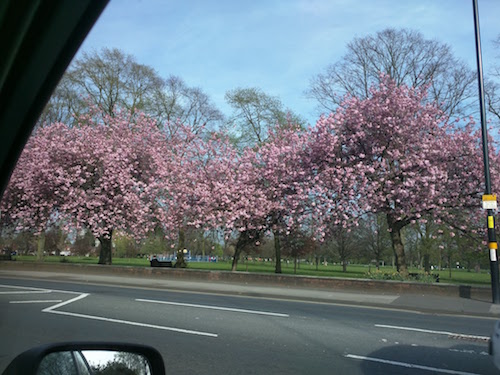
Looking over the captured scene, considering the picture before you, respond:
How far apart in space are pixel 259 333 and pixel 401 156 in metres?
13.2

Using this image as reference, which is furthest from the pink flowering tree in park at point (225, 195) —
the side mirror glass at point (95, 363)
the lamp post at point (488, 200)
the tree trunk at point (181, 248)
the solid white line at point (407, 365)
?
the side mirror glass at point (95, 363)

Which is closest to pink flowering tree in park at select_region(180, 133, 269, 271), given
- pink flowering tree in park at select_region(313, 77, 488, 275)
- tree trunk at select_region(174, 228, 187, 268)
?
tree trunk at select_region(174, 228, 187, 268)

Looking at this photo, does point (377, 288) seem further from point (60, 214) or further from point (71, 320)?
point (60, 214)

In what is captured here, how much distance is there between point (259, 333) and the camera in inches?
343

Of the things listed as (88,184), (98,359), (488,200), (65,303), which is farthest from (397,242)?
(98,359)

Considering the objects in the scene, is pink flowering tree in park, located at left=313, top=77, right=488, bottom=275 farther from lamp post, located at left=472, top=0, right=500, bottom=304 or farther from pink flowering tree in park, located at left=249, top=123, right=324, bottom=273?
lamp post, located at left=472, top=0, right=500, bottom=304

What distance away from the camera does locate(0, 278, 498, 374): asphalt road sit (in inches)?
260

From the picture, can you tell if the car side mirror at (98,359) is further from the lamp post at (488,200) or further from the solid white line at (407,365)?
the lamp post at (488,200)

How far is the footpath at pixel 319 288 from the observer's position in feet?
45.0

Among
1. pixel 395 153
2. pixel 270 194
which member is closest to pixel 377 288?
pixel 395 153

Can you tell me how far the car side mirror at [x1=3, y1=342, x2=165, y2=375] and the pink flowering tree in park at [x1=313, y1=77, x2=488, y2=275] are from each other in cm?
1736

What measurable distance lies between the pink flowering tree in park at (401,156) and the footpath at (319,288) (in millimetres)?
3721

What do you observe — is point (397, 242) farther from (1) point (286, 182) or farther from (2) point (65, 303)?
(2) point (65, 303)

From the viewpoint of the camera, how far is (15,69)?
5.46ft
